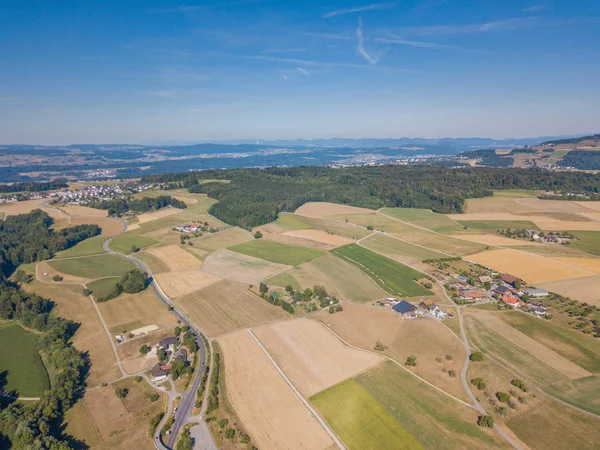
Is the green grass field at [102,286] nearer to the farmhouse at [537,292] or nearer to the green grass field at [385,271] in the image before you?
the green grass field at [385,271]

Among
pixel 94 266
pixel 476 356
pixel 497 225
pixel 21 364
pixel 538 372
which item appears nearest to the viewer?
pixel 538 372

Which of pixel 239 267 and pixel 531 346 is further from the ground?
pixel 531 346

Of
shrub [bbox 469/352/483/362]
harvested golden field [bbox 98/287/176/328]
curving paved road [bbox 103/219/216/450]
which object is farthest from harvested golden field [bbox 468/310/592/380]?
harvested golden field [bbox 98/287/176/328]

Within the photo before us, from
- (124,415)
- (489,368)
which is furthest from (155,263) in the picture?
(489,368)

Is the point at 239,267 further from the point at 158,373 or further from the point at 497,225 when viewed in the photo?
the point at 497,225

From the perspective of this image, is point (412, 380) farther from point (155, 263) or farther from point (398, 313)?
point (155, 263)

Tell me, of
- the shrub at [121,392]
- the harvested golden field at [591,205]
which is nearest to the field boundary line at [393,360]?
the shrub at [121,392]

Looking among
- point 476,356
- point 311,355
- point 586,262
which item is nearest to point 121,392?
point 311,355
